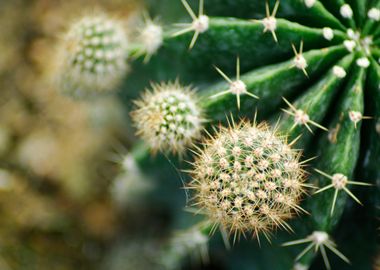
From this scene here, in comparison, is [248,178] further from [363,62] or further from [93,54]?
[93,54]

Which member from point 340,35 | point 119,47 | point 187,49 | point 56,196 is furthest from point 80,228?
point 340,35

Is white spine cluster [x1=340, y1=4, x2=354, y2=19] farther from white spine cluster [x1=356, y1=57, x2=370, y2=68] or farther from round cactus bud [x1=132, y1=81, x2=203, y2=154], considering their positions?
round cactus bud [x1=132, y1=81, x2=203, y2=154]

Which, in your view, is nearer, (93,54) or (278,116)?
(278,116)

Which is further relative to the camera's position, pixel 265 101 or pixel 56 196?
pixel 56 196

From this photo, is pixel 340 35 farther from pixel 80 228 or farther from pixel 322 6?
pixel 80 228

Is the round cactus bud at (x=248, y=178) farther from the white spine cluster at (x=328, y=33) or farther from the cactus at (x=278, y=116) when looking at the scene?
the white spine cluster at (x=328, y=33)

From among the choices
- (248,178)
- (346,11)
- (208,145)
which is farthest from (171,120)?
(346,11)

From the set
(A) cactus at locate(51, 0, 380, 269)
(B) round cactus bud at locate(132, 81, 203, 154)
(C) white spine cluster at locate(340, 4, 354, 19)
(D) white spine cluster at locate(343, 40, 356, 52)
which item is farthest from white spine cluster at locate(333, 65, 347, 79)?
(B) round cactus bud at locate(132, 81, 203, 154)
